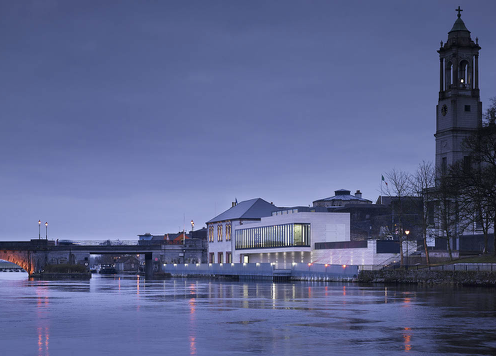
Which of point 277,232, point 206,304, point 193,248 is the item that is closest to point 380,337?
point 206,304

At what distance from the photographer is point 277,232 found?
129 meters

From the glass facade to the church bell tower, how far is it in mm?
29023

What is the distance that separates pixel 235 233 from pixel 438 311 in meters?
113

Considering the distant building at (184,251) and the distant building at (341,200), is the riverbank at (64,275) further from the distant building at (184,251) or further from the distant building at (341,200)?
the distant building at (341,200)

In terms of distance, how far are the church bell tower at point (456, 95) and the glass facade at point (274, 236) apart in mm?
29023

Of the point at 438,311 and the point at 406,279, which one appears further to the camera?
the point at 406,279

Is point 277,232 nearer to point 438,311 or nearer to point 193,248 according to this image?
point 193,248

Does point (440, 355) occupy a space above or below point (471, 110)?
below

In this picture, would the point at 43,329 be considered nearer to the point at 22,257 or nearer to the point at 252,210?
the point at 252,210

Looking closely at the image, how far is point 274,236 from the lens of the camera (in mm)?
130250

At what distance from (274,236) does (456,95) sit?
41.6m

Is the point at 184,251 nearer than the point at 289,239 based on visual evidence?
No

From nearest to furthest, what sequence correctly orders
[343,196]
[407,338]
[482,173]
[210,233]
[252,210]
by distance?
1. [407,338]
2. [482,173]
3. [252,210]
4. [210,233]
5. [343,196]

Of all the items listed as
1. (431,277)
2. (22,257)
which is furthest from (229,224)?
(431,277)
